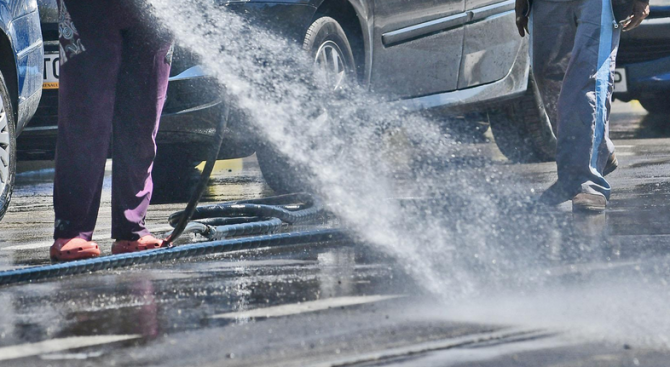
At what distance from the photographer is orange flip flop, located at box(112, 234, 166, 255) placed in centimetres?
495

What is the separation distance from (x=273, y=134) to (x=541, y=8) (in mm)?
1448

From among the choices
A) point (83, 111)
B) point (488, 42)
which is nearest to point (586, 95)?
point (488, 42)

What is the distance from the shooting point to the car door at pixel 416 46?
686 centimetres

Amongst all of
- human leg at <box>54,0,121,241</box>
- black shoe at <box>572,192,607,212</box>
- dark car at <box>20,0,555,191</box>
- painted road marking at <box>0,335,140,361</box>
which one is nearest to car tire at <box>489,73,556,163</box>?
dark car at <box>20,0,555,191</box>

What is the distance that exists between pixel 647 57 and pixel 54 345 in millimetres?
6860

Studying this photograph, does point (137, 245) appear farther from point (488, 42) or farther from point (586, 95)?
point (488, 42)

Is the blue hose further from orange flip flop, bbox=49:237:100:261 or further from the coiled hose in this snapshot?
orange flip flop, bbox=49:237:100:261

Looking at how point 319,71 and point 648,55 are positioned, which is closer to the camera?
point 319,71

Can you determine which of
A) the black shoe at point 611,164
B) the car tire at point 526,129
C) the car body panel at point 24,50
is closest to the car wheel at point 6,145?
the car body panel at point 24,50

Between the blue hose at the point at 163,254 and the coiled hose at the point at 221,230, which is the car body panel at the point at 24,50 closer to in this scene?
the coiled hose at the point at 221,230

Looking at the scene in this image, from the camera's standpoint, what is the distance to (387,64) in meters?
6.88

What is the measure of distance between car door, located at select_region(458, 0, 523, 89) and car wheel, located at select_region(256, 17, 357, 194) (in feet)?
3.26

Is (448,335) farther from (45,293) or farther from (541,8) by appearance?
(541,8)

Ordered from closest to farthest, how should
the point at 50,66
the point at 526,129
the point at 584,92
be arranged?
the point at 584,92, the point at 50,66, the point at 526,129
